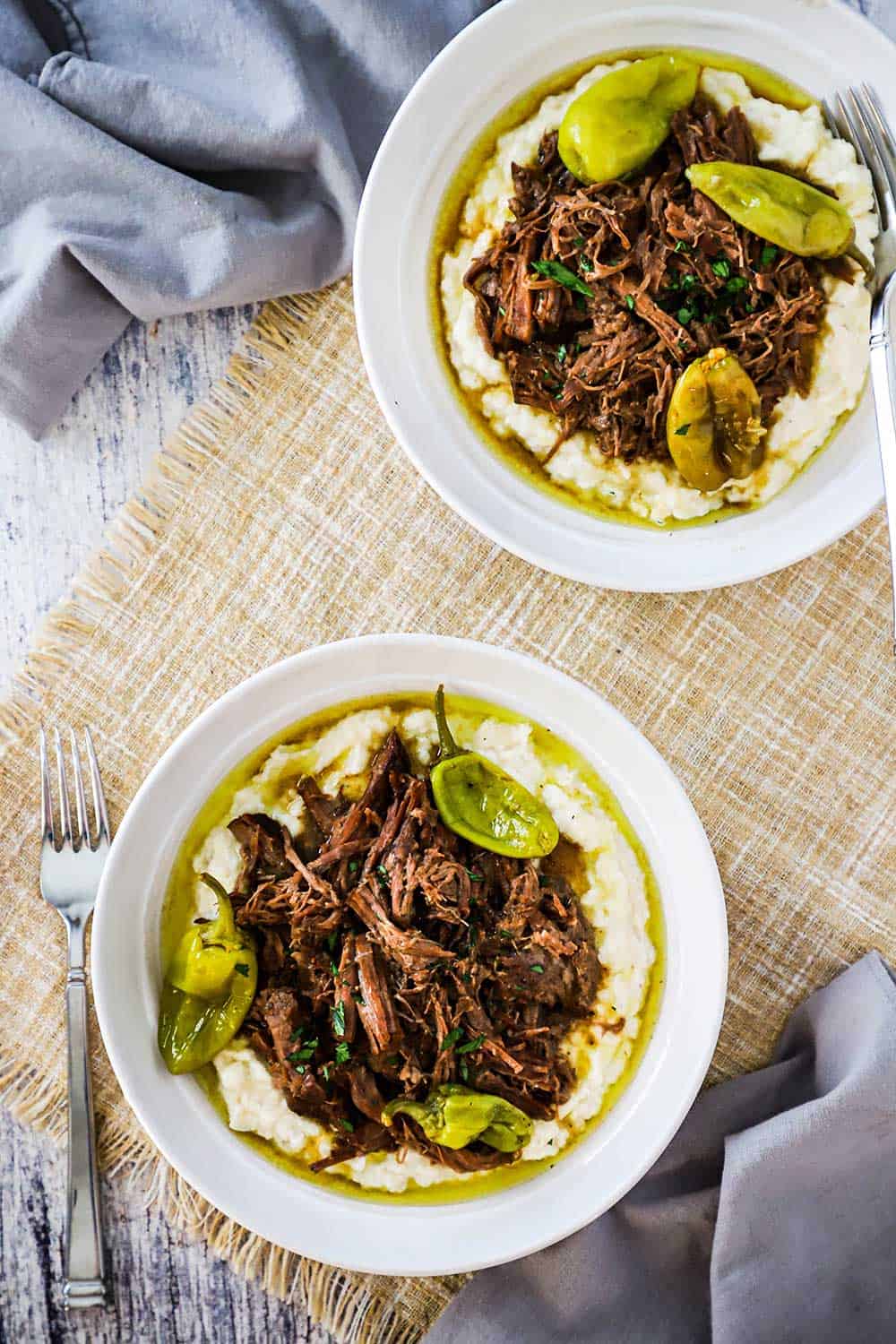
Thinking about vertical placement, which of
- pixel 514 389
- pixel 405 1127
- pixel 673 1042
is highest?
pixel 514 389

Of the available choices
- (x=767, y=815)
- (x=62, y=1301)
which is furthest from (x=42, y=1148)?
(x=767, y=815)

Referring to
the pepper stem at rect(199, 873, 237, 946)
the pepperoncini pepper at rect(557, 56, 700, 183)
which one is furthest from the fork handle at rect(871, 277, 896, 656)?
the pepper stem at rect(199, 873, 237, 946)

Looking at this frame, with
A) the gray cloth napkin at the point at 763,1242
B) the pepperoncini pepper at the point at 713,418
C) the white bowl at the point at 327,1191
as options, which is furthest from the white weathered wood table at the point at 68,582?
the pepperoncini pepper at the point at 713,418

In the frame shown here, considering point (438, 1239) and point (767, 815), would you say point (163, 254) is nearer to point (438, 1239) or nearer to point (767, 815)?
point (767, 815)

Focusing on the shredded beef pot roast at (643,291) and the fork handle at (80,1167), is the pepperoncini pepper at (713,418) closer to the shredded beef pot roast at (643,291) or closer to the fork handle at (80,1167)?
the shredded beef pot roast at (643,291)

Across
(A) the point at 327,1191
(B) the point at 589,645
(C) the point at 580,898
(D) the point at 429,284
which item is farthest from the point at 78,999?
(D) the point at 429,284

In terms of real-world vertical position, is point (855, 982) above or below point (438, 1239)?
above

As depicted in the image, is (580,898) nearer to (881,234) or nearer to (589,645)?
(589,645)
